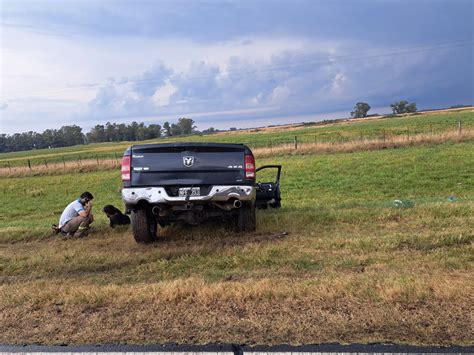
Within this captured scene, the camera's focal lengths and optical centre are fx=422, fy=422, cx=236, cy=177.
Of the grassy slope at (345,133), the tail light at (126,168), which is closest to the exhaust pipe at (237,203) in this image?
the tail light at (126,168)

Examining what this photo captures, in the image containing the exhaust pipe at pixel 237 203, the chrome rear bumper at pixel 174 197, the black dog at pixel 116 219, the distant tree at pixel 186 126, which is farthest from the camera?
the distant tree at pixel 186 126

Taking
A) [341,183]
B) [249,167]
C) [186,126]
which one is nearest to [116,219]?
[249,167]

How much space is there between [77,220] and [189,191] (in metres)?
2.65

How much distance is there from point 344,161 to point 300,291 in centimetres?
1752

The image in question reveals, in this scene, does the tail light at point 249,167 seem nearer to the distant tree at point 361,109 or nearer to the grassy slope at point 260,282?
the grassy slope at point 260,282

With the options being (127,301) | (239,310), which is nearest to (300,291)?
(239,310)

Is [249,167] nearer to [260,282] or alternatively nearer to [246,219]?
[246,219]

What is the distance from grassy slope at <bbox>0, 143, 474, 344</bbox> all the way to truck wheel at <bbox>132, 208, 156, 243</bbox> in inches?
6.4

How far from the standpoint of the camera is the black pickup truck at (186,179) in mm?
5781

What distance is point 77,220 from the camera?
730 cm

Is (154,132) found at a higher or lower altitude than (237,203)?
higher

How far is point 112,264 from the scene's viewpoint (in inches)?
214

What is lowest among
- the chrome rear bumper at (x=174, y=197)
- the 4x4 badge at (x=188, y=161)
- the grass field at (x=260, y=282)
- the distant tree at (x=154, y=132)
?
the grass field at (x=260, y=282)

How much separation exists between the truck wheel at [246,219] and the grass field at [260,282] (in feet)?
0.54
